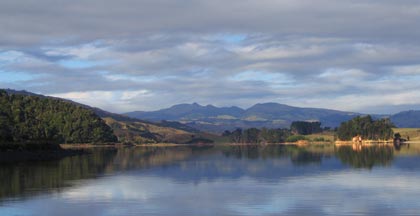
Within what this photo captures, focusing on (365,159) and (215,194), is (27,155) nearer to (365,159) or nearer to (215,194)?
(365,159)

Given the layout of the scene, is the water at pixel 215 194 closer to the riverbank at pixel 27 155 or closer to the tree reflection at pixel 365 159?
the tree reflection at pixel 365 159

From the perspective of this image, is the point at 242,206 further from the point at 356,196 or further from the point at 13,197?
the point at 13,197

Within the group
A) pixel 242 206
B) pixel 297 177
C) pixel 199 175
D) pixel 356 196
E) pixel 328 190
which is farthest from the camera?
pixel 199 175

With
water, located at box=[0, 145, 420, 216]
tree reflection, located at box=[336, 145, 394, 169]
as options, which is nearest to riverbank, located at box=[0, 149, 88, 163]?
water, located at box=[0, 145, 420, 216]

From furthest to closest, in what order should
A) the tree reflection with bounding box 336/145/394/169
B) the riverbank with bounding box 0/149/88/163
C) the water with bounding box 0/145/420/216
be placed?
the riverbank with bounding box 0/149/88/163 < the tree reflection with bounding box 336/145/394/169 < the water with bounding box 0/145/420/216

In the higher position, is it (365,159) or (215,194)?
(365,159)

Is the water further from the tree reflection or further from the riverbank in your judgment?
the riverbank

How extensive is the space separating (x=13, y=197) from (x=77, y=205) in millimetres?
7564

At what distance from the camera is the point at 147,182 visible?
65.4 m

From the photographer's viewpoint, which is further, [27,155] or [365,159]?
[27,155]

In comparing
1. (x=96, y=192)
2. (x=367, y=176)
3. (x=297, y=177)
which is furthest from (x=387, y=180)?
(x=96, y=192)

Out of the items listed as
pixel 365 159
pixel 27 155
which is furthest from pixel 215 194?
pixel 27 155

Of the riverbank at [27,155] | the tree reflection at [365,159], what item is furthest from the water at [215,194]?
the riverbank at [27,155]

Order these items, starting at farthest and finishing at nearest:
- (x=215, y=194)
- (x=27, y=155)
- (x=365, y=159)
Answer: (x=27, y=155), (x=365, y=159), (x=215, y=194)
